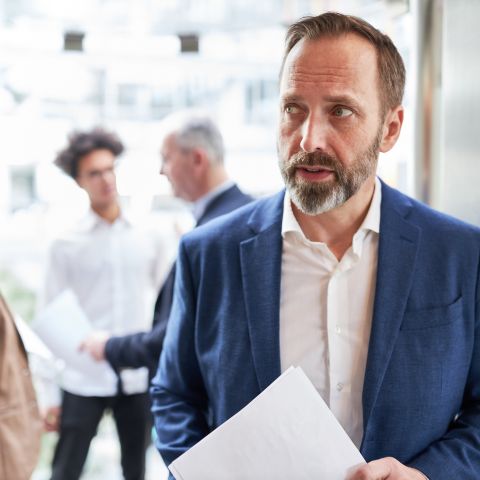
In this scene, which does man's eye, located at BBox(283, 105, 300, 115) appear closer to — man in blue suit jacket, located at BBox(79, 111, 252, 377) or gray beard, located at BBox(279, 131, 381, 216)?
gray beard, located at BBox(279, 131, 381, 216)

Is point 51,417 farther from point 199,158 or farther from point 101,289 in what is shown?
point 199,158

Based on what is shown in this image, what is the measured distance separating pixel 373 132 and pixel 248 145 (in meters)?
1.49

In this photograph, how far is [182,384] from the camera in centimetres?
125

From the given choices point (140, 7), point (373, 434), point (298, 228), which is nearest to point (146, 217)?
point (140, 7)

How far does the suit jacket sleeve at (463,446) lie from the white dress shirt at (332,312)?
0.43 feet

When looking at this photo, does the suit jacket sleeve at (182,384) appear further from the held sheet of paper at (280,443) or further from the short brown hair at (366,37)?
the short brown hair at (366,37)

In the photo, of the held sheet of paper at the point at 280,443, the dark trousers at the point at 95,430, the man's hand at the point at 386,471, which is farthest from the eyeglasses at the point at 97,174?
the man's hand at the point at 386,471

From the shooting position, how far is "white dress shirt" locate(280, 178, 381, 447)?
112 cm

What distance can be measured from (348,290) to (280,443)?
12.7 inches

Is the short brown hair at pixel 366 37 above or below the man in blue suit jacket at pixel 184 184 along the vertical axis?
above

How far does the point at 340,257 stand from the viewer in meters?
1.20

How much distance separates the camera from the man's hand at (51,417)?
2590 millimetres

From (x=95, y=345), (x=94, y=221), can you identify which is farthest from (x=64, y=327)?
(x=94, y=221)

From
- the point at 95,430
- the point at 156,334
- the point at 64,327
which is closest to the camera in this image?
the point at 156,334
